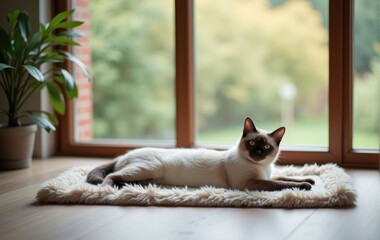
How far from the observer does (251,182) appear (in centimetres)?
259

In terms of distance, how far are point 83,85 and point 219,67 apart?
3.88 m

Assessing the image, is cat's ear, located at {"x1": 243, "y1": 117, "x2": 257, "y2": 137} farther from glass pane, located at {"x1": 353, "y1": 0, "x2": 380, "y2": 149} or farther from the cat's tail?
glass pane, located at {"x1": 353, "y1": 0, "x2": 380, "y2": 149}

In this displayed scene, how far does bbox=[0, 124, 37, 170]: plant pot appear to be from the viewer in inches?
131

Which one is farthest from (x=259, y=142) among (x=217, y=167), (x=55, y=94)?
(x=55, y=94)

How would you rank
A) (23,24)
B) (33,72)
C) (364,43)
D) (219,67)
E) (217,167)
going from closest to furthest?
(217,167) → (33,72) → (23,24) → (364,43) → (219,67)

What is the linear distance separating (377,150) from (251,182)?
118 cm

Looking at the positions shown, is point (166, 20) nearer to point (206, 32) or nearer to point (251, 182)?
point (206, 32)

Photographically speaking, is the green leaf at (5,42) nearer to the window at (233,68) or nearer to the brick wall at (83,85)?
the brick wall at (83,85)

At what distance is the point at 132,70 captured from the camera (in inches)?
279

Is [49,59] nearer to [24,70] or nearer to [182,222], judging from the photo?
[24,70]

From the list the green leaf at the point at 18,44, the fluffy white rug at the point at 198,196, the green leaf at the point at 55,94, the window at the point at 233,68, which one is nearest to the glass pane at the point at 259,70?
the window at the point at 233,68

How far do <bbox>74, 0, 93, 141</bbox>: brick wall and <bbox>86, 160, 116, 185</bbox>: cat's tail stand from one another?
1.17m

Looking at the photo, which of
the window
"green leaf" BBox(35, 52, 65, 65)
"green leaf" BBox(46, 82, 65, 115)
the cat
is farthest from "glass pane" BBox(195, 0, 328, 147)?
the cat

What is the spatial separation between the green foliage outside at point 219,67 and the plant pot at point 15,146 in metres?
3.11
